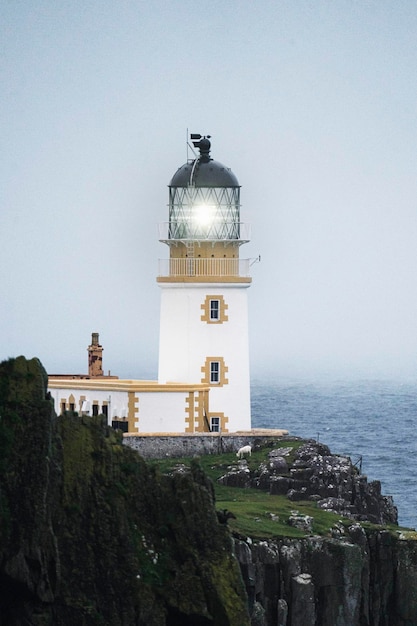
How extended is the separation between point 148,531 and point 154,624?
6.19 ft

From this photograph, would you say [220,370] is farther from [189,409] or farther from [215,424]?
[189,409]

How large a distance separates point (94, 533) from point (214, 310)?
2903 cm

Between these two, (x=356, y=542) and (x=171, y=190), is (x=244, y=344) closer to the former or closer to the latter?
(x=171, y=190)

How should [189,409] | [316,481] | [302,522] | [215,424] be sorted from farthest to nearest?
[215,424] → [189,409] → [316,481] → [302,522]

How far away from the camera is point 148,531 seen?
35.3 meters

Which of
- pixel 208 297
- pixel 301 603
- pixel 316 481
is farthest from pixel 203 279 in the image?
pixel 301 603

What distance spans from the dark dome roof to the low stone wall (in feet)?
30.3

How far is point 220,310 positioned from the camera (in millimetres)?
63125

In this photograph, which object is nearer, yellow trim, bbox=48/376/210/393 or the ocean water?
yellow trim, bbox=48/376/210/393

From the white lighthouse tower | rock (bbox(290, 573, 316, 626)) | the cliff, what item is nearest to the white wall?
the white lighthouse tower

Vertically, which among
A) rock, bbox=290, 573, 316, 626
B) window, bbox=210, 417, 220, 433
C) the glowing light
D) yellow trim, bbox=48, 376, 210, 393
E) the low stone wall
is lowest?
rock, bbox=290, 573, 316, 626

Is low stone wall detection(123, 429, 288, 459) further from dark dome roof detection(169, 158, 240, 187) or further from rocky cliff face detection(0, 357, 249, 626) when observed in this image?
rocky cliff face detection(0, 357, 249, 626)

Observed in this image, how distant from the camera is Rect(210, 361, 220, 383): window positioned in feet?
207

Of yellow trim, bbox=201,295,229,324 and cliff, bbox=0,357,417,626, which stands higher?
yellow trim, bbox=201,295,229,324
